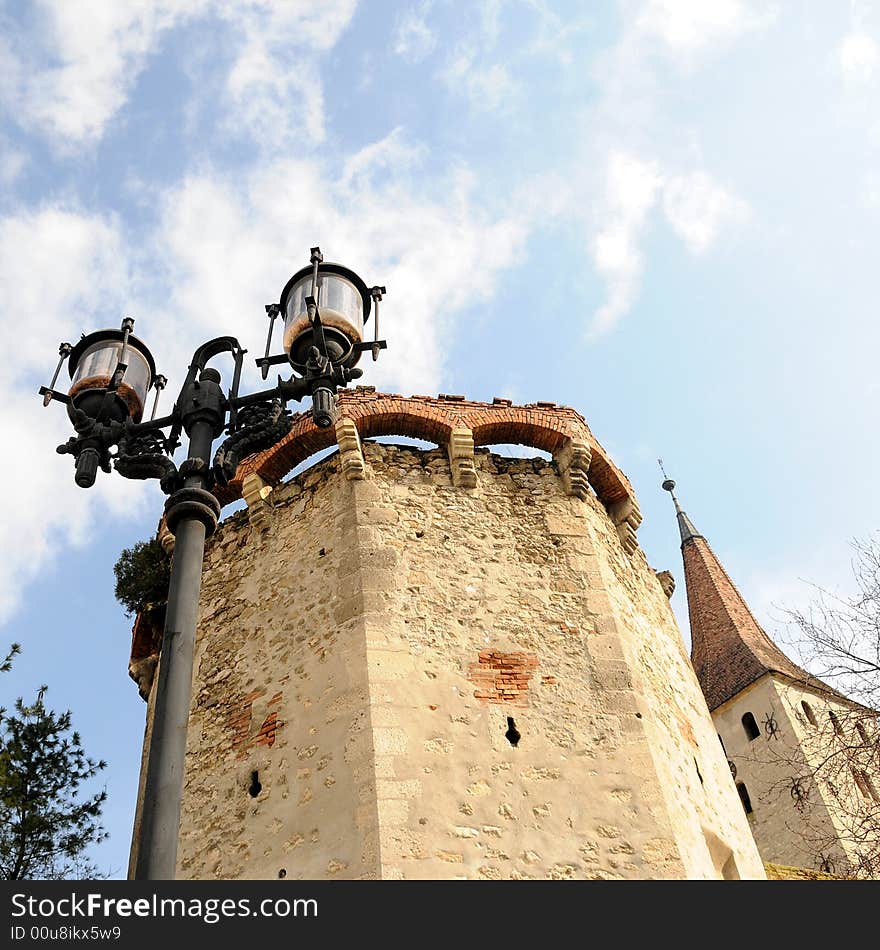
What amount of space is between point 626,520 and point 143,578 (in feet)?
20.1

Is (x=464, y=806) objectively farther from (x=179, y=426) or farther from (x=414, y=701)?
(x=179, y=426)

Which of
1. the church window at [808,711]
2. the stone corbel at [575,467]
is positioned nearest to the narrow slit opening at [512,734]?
the stone corbel at [575,467]

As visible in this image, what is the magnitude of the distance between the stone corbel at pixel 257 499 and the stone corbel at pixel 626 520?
4.29 metres

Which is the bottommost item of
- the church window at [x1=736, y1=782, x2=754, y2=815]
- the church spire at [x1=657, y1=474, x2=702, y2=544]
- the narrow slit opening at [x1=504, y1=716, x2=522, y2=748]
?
the narrow slit opening at [x1=504, y1=716, x2=522, y2=748]

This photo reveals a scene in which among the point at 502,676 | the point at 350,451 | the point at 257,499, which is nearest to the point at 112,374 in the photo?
the point at 502,676

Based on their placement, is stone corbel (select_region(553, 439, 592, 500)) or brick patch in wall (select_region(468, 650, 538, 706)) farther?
stone corbel (select_region(553, 439, 592, 500))

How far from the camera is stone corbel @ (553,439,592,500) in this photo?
39.7 ft

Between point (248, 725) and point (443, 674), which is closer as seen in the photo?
point (443, 674)

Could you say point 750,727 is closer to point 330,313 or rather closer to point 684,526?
point 684,526

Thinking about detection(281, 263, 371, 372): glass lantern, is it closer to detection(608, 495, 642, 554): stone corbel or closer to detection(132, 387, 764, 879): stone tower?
detection(132, 387, 764, 879): stone tower

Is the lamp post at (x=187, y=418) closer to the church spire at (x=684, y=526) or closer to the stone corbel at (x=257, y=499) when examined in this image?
the stone corbel at (x=257, y=499)

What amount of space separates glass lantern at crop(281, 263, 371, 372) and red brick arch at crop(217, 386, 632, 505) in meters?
5.07

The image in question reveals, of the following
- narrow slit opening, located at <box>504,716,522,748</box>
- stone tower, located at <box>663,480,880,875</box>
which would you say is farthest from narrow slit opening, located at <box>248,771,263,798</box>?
stone tower, located at <box>663,480,880,875</box>

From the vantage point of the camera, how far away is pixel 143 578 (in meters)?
12.7
